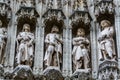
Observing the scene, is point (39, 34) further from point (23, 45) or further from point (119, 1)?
point (119, 1)

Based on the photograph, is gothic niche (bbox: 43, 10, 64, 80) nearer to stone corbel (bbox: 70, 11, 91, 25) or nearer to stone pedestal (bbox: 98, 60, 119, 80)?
stone corbel (bbox: 70, 11, 91, 25)

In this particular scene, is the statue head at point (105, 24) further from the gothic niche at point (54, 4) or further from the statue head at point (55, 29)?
the gothic niche at point (54, 4)

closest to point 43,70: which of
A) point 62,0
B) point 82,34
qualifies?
point 82,34

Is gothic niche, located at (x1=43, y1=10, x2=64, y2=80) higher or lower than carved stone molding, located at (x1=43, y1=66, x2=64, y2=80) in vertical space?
higher

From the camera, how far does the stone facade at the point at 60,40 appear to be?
516 inches

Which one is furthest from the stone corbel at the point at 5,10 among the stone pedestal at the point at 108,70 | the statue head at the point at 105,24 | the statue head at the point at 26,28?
the stone pedestal at the point at 108,70

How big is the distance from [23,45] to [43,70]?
914 millimetres

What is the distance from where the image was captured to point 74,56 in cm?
1361

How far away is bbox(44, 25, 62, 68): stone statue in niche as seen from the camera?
13438mm

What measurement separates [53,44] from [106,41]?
1.43 metres

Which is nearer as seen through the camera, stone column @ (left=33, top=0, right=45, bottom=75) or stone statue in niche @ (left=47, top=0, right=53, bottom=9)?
stone column @ (left=33, top=0, right=45, bottom=75)

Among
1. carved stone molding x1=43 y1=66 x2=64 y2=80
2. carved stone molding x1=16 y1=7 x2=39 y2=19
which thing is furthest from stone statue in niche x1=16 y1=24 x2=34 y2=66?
carved stone molding x1=43 y1=66 x2=64 y2=80

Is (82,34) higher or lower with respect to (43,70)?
higher

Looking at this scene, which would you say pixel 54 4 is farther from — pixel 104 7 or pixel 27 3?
pixel 104 7
